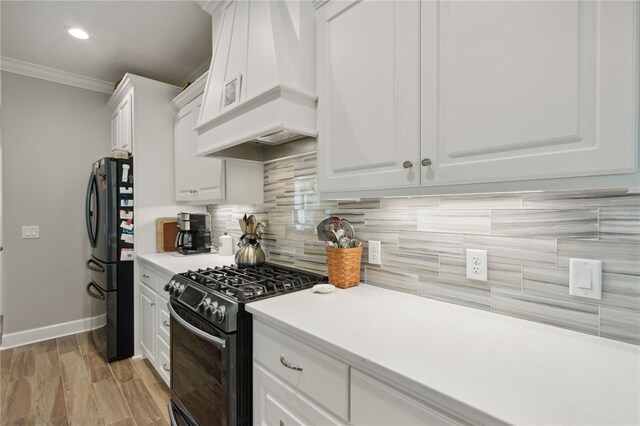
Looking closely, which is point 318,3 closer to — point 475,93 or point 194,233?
point 475,93

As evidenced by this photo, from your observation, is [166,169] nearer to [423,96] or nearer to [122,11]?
[122,11]

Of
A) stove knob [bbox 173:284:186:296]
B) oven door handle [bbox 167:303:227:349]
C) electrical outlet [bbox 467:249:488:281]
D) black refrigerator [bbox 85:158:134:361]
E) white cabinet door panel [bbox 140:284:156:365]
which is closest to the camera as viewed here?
electrical outlet [bbox 467:249:488:281]

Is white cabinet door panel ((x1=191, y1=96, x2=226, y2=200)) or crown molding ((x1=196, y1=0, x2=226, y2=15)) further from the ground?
crown molding ((x1=196, y1=0, x2=226, y2=15))

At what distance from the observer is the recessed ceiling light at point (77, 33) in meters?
2.29

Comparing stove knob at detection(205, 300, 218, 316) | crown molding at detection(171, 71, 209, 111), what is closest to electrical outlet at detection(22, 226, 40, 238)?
crown molding at detection(171, 71, 209, 111)

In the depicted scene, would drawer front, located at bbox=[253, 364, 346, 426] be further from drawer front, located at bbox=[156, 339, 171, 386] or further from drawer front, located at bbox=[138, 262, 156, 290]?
drawer front, located at bbox=[138, 262, 156, 290]

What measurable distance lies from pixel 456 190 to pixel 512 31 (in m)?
0.46

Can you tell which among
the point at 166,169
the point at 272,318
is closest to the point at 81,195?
the point at 166,169

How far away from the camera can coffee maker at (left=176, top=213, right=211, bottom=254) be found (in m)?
2.72

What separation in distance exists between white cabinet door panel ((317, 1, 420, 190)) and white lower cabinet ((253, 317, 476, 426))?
2.12 ft

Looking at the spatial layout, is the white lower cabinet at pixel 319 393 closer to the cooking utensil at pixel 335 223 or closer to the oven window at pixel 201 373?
the oven window at pixel 201 373

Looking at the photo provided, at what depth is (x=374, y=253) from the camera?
1558 millimetres

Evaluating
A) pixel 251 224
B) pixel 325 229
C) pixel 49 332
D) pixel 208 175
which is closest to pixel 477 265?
pixel 325 229

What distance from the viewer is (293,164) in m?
2.03
